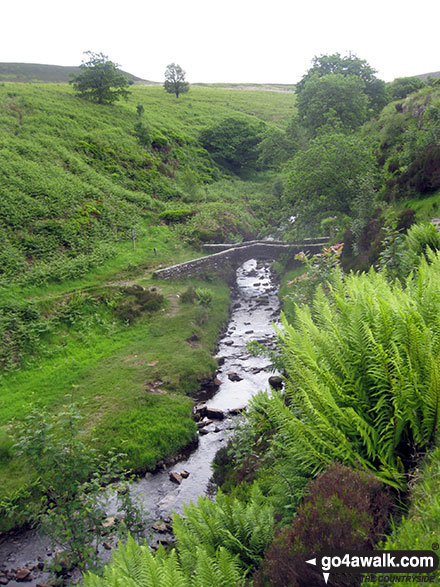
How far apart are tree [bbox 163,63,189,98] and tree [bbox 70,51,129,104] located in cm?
3173

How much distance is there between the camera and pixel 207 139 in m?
61.4

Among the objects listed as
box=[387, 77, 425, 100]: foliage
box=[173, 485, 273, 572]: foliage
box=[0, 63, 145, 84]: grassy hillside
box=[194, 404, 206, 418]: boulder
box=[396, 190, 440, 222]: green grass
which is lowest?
box=[194, 404, 206, 418]: boulder

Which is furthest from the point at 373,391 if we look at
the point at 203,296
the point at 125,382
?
the point at 203,296

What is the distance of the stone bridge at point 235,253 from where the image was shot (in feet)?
92.3

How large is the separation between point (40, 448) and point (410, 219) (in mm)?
14994

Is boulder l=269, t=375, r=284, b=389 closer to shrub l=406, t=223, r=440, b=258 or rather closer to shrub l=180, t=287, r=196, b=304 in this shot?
shrub l=406, t=223, r=440, b=258

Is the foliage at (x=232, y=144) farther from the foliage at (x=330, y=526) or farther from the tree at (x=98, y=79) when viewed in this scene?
the foliage at (x=330, y=526)

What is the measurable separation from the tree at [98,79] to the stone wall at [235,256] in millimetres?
34732

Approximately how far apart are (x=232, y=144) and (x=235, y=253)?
1297 inches

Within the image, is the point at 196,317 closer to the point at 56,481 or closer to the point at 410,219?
the point at 410,219

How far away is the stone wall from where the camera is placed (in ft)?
91.7

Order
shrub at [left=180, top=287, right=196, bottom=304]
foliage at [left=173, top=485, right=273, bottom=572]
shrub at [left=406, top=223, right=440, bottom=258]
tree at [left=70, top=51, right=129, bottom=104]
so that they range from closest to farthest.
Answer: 1. foliage at [left=173, top=485, right=273, bottom=572]
2. shrub at [left=406, top=223, right=440, bottom=258]
3. shrub at [left=180, top=287, right=196, bottom=304]
4. tree at [left=70, top=51, right=129, bottom=104]

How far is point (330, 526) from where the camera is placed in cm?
328

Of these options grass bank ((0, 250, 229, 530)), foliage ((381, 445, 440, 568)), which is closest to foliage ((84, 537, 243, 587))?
foliage ((381, 445, 440, 568))
